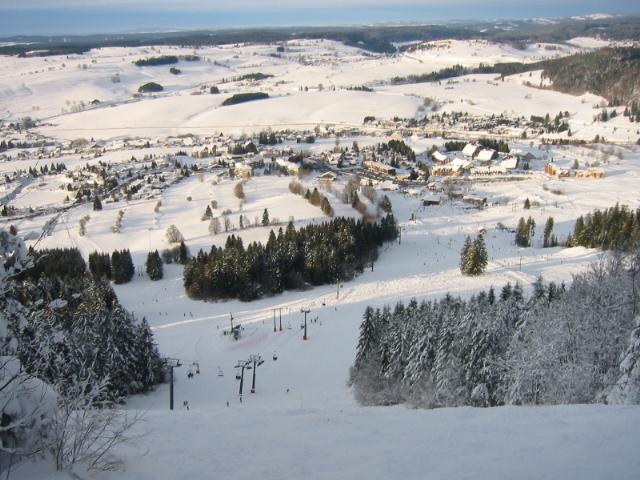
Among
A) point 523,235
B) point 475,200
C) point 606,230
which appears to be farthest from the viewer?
point 475,200

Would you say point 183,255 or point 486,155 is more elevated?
point 486,155

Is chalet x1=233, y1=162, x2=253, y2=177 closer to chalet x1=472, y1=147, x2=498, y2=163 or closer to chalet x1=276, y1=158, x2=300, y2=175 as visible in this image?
chalet x1=276, y1=158, x2=300, y2=175

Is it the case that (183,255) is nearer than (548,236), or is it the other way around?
(183,255)

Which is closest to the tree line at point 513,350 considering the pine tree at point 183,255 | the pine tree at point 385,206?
the pine tree at point 183,255

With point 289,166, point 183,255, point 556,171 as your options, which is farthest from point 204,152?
point 556,171

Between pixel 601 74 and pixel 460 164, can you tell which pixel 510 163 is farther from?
pixel 601 74

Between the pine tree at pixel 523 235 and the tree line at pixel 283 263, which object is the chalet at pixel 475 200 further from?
the tree line at pixel 283 263

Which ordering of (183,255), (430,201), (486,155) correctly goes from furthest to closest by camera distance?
(486,155) → (430,201) → (183,255)
